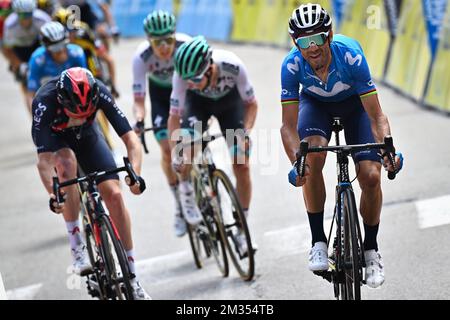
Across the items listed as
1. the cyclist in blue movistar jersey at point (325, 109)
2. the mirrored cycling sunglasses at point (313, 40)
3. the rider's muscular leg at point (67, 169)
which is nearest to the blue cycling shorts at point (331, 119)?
the cyclist in blue movistar jersey at point (325, 109)

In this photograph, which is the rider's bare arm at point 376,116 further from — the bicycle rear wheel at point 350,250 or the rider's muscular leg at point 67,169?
the rider's muscular leg at point 67,169

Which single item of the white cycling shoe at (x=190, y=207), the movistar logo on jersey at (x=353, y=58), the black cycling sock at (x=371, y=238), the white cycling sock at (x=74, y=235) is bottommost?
the white cycling shoe at (x=190, y=207)

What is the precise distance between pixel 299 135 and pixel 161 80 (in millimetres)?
3361

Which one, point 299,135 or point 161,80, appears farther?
point 161,80

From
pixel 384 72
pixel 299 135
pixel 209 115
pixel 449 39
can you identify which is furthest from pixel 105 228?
pixel 384 72

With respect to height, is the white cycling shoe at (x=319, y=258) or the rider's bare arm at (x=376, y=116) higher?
the rider's bare arm at (x=376, y=116)

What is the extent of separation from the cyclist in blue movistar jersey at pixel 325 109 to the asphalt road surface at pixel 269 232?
3.29ft

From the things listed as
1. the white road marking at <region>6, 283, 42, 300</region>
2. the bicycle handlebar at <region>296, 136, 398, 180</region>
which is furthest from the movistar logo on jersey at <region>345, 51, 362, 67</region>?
the white road marking at <region>6, 283, 42, 300</region>

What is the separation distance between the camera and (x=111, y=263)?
6.72 metres

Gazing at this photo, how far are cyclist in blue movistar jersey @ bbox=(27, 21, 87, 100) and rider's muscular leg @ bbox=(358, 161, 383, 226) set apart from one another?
5.03m

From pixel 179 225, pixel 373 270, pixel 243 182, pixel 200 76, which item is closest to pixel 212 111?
pixel 243 182

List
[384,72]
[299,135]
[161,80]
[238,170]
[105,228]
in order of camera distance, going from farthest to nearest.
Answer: [384,72] < [161,80] < [238,170] < [105,228] < [299,135]

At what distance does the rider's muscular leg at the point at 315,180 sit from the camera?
6.10 metres
